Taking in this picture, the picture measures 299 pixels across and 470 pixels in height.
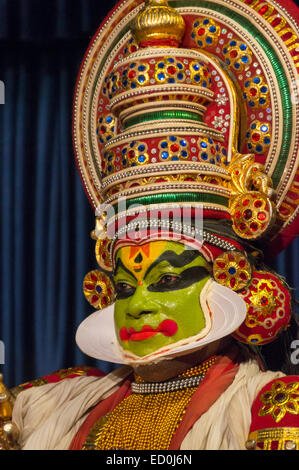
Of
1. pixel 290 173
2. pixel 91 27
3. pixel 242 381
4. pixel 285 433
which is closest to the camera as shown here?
pixel 285 433

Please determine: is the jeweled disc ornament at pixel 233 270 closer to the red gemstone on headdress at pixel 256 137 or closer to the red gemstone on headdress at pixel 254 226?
the red gemstone on headdress at pixel 254 226

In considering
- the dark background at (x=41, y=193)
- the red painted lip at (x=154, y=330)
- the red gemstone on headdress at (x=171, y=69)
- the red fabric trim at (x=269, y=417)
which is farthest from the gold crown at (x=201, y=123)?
the dark background at (x=41, y=193)

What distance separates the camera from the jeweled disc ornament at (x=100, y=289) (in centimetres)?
309

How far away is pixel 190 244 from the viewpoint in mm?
2838

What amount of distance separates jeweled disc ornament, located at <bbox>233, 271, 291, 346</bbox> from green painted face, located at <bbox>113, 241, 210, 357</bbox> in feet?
0.40

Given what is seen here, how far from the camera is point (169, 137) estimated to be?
2.88m

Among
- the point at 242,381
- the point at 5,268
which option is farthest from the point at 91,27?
the point at 242,381

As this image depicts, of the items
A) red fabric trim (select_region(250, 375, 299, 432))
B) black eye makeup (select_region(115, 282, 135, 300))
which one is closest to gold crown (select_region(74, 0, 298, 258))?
black eye makeup (select_region(115, 282, 135, 300))

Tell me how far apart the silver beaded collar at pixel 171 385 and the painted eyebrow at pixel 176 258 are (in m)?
0.30

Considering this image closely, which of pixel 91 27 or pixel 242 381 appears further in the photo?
pixel 91 27

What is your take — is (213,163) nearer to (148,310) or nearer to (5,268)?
(148,310)

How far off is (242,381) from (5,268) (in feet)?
4.37

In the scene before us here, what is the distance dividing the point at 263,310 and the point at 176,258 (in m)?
0.26

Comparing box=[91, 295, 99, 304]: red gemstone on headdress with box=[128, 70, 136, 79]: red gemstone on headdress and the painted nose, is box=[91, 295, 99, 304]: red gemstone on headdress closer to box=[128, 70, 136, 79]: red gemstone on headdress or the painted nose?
the painted nose
